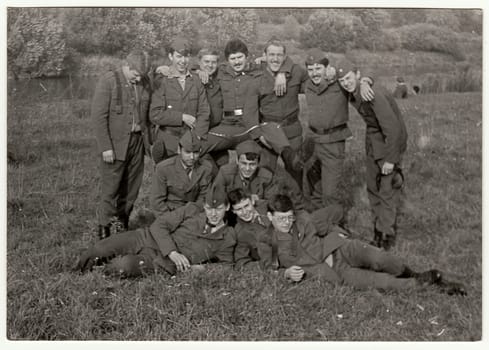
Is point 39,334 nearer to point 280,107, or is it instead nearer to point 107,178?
point 107,178

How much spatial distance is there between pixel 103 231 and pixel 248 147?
1.66m

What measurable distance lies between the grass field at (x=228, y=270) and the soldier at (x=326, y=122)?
17 centimetres

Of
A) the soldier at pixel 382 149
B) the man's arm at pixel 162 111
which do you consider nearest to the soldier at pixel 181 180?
the man's arm at pixel 162 111

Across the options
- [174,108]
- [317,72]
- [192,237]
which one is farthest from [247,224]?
[317,72]

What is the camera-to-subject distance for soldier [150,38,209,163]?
20.9ft

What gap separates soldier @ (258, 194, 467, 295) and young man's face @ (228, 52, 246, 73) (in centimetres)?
129

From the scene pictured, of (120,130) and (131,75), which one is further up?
(131,75)

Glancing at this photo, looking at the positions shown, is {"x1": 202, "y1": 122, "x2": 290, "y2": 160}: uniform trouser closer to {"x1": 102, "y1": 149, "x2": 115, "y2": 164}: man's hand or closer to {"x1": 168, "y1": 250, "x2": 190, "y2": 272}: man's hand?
{"x1": 102, "y1": 149, "x2": 115, "y2": 164}: man's hand

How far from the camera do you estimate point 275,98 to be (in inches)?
252

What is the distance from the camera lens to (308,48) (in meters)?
6.41

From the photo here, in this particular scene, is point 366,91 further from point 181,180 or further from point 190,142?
point 181,180

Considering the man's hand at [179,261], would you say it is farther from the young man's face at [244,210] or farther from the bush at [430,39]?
the bush at [430,39]

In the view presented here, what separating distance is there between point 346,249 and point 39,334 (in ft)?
9.19

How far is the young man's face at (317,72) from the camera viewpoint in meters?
6.33
